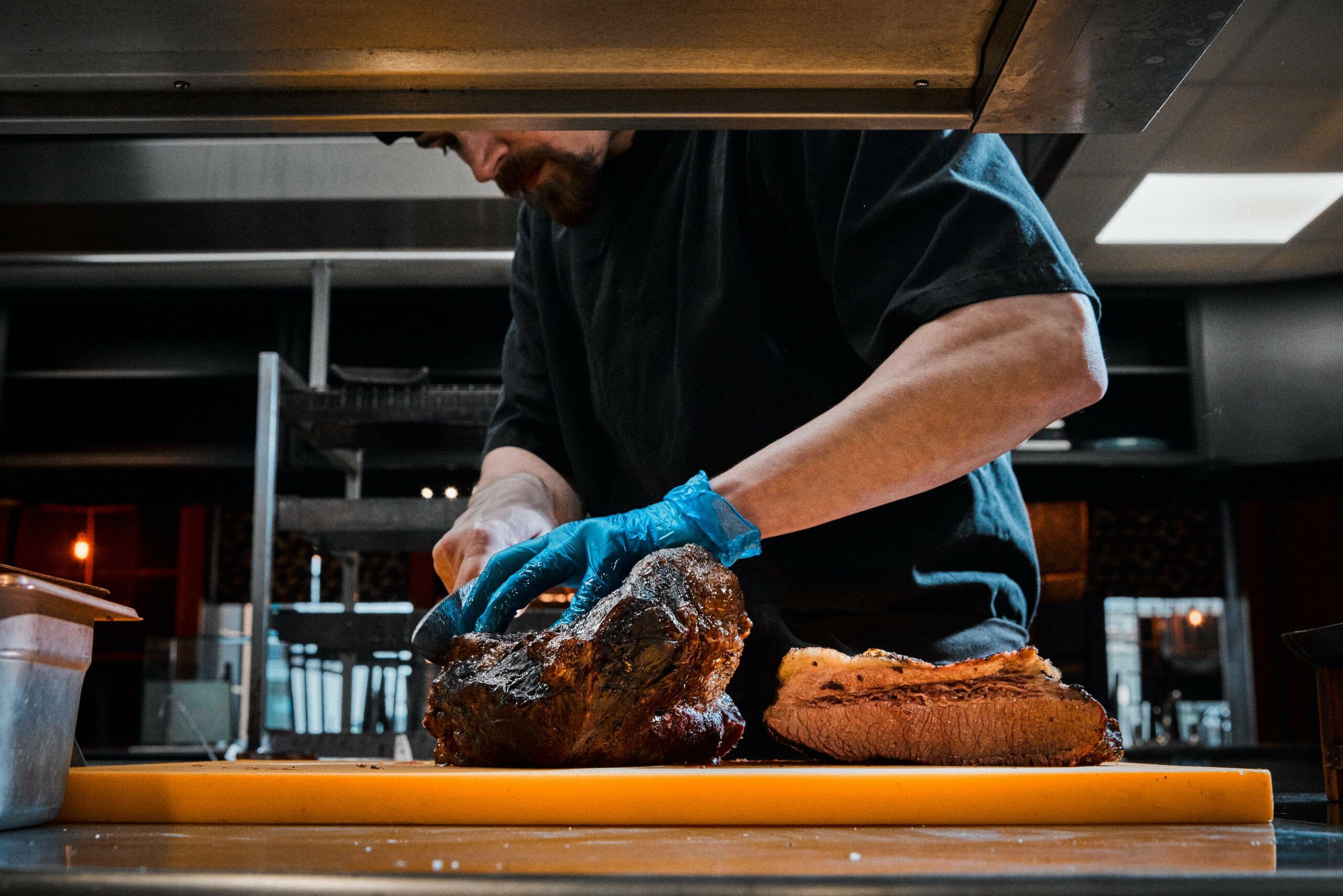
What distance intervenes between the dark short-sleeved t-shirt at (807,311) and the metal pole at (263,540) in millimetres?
2004

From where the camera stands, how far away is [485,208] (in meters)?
4.09

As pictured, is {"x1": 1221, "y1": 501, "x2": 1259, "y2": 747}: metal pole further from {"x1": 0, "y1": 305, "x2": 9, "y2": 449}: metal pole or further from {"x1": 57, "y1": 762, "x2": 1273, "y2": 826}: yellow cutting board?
{"x1": 0, "y1": 305, "x2": 9, "y2": 449}: metal pole

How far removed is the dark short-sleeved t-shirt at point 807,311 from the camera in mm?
1392

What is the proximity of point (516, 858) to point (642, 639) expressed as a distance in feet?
1.73

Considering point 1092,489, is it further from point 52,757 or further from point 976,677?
point 52,757

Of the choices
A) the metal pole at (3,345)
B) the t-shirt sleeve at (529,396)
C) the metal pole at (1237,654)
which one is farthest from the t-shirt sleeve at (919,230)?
the metal pole at (1237,654)

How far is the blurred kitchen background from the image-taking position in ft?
12.4

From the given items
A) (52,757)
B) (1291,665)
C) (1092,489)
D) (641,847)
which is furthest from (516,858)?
(1291,665)

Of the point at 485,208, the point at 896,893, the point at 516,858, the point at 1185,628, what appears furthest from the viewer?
the point at 1185,628

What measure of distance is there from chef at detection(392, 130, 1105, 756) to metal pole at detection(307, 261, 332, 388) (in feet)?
9.38

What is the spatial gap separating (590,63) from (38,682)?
71 cm

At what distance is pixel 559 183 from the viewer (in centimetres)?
182

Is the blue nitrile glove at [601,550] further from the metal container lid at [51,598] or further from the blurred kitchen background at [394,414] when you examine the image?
the blurred kitchen background at [394,414]

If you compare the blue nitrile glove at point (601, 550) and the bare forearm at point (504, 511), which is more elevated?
the bare forearm at point (504, 511)
